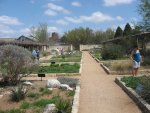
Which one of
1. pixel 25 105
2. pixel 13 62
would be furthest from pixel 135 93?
pixel 13 62

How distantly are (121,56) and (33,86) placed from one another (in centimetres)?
2421

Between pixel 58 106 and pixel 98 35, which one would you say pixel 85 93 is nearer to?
pixel 58 106

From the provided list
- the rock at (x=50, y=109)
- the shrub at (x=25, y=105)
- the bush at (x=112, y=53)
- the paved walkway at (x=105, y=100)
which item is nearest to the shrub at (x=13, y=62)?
the paved walkway at (x=105, y=100)

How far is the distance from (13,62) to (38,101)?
4611mm

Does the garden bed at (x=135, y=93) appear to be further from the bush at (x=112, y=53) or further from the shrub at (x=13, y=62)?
the bush at (x=112, y=53)

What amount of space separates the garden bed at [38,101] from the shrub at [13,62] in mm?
1561

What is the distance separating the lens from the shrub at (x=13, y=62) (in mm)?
15804

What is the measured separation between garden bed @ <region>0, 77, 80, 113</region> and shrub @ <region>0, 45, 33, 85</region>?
1561 mm

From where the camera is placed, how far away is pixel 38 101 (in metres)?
11.7

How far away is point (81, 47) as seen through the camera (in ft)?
347

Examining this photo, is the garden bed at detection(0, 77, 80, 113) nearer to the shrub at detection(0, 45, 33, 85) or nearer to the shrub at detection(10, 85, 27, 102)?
the shrub at detection(10, 85, 27, 102)

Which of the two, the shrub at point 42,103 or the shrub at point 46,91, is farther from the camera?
the shrub at point 46,91

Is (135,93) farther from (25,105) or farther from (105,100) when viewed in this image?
(25,105)

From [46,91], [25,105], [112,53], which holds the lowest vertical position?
[25,105]
